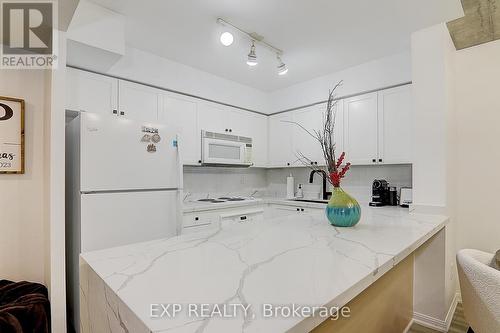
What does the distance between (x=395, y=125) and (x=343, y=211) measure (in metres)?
1.79

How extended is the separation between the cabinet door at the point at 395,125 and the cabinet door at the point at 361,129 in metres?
0.06

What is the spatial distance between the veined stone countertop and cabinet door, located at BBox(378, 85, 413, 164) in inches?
63.2

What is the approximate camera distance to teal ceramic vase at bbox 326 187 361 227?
141 centimetres

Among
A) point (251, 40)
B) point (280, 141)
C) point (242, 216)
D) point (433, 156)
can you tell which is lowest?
point (242, 216)

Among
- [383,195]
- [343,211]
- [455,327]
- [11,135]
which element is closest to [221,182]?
[383,195]

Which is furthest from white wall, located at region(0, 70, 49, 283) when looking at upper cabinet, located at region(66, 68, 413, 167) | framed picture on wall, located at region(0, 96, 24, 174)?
upper cabinet, located at region(66, 68, 413, 167)

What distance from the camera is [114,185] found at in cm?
193

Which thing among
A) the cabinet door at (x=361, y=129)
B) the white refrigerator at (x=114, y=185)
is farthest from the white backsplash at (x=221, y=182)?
the cabinet door at (x=361, y=129)

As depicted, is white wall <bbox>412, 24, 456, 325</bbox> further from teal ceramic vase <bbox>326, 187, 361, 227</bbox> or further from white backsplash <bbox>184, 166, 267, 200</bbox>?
white backsplash <bbox>184, 166, 267, 200</bbox>

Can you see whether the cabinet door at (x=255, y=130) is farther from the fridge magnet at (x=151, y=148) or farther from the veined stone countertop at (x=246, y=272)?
the veined stone countertop at (x=246, y=272)

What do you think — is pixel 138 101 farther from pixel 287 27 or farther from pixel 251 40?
pixel 287 27

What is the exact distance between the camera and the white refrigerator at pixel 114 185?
181 cm

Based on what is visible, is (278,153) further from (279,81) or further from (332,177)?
(332,177)

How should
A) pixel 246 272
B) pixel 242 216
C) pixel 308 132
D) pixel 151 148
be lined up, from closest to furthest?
pixel 246 272 → pixel 151 148 → pixel 242 216 → pixel 308 132
